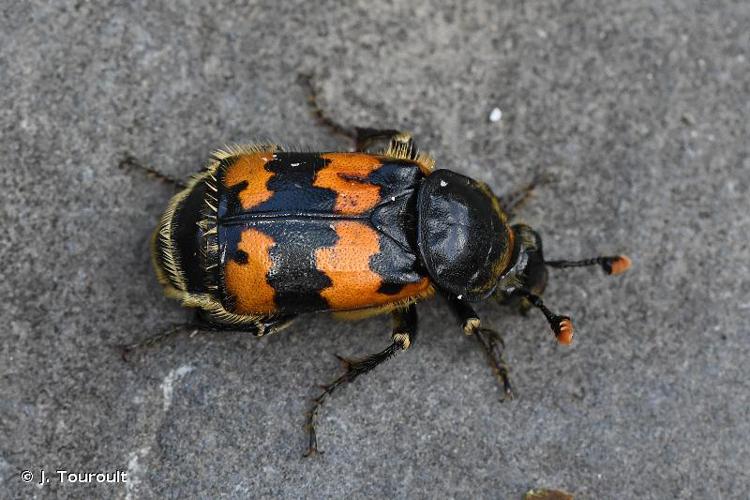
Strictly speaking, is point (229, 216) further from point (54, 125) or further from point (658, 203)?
point (658, 203)

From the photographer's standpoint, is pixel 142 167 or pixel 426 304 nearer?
pixel 142 167

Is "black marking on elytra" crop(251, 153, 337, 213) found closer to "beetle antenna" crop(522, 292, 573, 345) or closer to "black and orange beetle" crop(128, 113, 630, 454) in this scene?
"black and orange beetle" crop(128, 113, 630, 454)

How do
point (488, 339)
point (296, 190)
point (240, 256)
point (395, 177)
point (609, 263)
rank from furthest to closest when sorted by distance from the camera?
point (488, 339) → point (609, 263) → point (395, 177) → point (296, 190) → point (240, 256)

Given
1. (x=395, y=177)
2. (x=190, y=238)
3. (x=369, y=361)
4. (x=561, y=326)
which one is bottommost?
(x=369, y=361)

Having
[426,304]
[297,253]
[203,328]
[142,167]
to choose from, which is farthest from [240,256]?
[426,304]

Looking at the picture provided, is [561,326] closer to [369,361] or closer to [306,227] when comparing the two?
[369,361]

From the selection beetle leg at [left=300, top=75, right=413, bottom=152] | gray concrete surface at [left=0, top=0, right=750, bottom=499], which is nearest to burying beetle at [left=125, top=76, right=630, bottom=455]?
beetle leg at [left=300, top=75, right=413, bottom=152]

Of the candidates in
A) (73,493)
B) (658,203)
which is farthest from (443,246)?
(73,493)

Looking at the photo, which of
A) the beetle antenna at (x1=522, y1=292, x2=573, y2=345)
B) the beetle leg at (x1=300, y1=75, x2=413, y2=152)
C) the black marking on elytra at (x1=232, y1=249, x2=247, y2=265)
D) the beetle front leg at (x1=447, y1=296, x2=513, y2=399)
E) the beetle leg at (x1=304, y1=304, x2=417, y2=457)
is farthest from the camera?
the beetle leg at (x1=300, y1=75, x2=413, y2=152)
